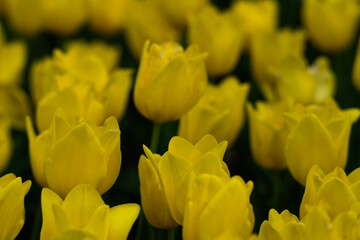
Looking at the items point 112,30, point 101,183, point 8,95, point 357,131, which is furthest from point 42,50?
point 101,183

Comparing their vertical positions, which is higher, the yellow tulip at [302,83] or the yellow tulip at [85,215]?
the yellow tulip at [85,215]

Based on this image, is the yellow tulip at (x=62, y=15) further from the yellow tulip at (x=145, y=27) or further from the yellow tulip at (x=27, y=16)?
the yellow tulip at (x=145, y=27)

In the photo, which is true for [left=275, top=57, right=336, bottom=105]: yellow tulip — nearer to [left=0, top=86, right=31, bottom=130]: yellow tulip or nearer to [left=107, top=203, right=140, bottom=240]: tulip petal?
[left=0, top=86, right=31, bottom=130]: yellow tulip

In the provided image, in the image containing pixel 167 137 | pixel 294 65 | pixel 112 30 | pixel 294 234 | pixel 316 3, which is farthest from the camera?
pixel 112 30

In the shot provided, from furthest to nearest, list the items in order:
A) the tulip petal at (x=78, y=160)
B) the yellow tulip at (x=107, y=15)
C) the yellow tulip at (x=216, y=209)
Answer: the yellow tulip at (x=107, y=15)
the tulip petal at (x=78, y=160)
the yellow tulip at (x=216, y=209)

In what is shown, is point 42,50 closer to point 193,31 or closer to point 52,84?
point 193,31

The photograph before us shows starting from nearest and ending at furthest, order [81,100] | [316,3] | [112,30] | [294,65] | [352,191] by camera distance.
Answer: [352,191]
[81,100]
[294,65]
[316,3]
[112,30]

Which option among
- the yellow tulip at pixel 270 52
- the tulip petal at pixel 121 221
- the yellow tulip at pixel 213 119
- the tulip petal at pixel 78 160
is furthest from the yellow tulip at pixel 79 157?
the yellow tulip at pixel 270 52

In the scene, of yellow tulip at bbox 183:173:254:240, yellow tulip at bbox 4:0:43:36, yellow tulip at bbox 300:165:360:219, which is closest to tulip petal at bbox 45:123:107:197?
yellow tulip at bbox 183:173:254:240
